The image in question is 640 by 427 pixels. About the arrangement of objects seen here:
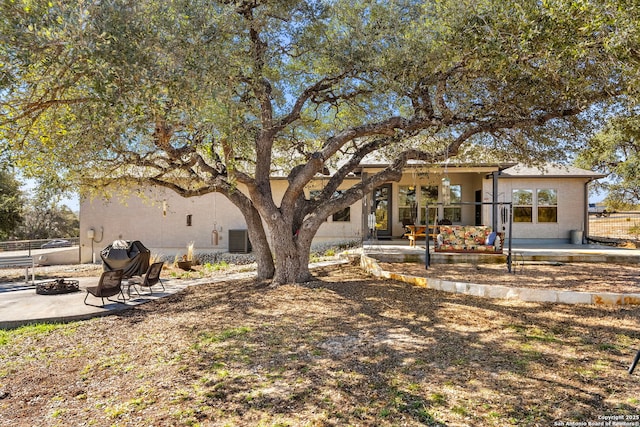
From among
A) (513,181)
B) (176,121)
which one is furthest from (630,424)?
(513,181)

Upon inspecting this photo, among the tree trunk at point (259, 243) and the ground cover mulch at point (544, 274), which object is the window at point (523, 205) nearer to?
the ground cover mulch at point (544, 274)

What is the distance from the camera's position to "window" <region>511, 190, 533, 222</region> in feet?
54.1

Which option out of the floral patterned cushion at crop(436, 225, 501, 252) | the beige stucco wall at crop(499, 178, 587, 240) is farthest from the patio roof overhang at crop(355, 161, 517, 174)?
the floral patterned cushion at crop(436, 225, 501, 252)

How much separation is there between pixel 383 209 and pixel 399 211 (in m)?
0.69

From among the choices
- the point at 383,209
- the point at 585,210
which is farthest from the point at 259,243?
the point at 585,210

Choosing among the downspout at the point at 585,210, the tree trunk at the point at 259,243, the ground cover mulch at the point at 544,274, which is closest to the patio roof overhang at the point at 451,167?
the ground cover mulch at the point at 544,274

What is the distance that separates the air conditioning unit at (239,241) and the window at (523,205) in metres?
11.2

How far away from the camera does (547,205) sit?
1652cm

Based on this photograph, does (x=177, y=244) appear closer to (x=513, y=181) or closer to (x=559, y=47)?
(x=513, y=181)

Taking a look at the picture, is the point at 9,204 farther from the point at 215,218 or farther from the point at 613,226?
the point at 613,226

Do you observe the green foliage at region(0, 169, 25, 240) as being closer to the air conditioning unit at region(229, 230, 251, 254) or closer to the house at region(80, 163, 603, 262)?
the house at region(80, 163, 603, 262)

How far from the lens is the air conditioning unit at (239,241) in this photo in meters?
17.5

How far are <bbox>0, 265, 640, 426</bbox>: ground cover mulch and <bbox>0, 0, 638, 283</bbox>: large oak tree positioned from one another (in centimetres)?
295

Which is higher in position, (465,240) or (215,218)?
(215,218)
